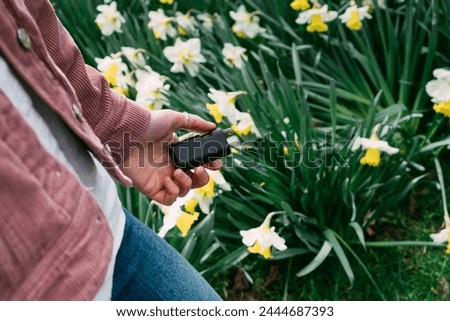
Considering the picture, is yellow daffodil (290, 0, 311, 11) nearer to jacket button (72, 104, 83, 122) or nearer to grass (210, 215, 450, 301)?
grass (210, 215, 450, 301)

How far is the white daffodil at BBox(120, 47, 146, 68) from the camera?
249 cm

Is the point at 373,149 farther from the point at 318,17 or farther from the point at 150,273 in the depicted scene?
the point at 150,273

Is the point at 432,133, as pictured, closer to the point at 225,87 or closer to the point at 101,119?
the point at 225,87

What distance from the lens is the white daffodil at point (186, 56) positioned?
2428 mm

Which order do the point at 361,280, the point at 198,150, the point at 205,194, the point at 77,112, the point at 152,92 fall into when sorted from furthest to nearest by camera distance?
1. the point at 152,92
2. the point at 361,280
3. the point at 205,194
4. the point at 198,150
5. the point at 77,112

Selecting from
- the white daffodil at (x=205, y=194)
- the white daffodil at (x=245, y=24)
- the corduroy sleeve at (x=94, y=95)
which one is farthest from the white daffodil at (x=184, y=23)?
the corduroy sleeve at (x=94, y=95)

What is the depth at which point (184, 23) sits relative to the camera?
8.73 ft

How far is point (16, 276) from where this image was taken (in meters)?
0.73

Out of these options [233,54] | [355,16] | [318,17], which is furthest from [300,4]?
[233,54]

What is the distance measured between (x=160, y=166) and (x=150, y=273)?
0.96 feet

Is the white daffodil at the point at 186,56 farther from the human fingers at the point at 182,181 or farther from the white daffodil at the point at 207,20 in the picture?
the human fingers at the point at 182,181

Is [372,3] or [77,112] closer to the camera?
[77,112]

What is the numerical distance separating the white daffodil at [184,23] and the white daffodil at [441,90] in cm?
102

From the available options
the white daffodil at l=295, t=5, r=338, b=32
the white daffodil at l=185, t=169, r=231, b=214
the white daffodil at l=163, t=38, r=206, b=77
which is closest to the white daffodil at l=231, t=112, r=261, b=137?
the white daffodil at l=185, t=169, r=231, b=214
